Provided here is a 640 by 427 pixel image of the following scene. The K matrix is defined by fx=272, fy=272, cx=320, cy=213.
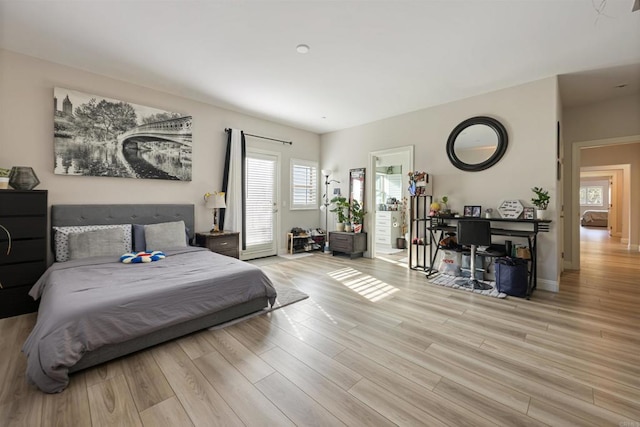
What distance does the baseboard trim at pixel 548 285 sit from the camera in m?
3.66

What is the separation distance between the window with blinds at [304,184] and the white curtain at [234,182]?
4.38 feet

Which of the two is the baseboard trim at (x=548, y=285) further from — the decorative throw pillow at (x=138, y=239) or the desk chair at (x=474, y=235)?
Result: the decorative throw pillow at (x=138, y=239)

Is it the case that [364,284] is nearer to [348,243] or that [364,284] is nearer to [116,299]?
[348,243]

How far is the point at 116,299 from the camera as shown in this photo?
2.05 metres

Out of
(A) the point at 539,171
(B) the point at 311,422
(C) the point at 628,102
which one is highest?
(C) the point at 628,102

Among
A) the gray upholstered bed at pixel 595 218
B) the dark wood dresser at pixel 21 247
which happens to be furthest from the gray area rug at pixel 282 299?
the gray upholstered bed at pixel 595 218

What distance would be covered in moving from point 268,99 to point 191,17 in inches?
79.1

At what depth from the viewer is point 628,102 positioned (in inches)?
171

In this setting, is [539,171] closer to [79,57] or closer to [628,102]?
[628,102]

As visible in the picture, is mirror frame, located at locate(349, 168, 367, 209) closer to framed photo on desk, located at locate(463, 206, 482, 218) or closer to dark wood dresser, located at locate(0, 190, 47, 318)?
framed photo on desk, located at locate(463, 206, 482, 218)

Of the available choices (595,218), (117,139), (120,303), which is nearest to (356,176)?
(117,139)

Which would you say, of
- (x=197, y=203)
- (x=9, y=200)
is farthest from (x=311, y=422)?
(x=197, y=203)

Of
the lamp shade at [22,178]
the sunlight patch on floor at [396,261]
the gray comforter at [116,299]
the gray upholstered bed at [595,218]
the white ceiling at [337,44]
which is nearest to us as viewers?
the gray comforter at [116,299]

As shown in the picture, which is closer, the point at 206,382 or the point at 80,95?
the point at 206,382
